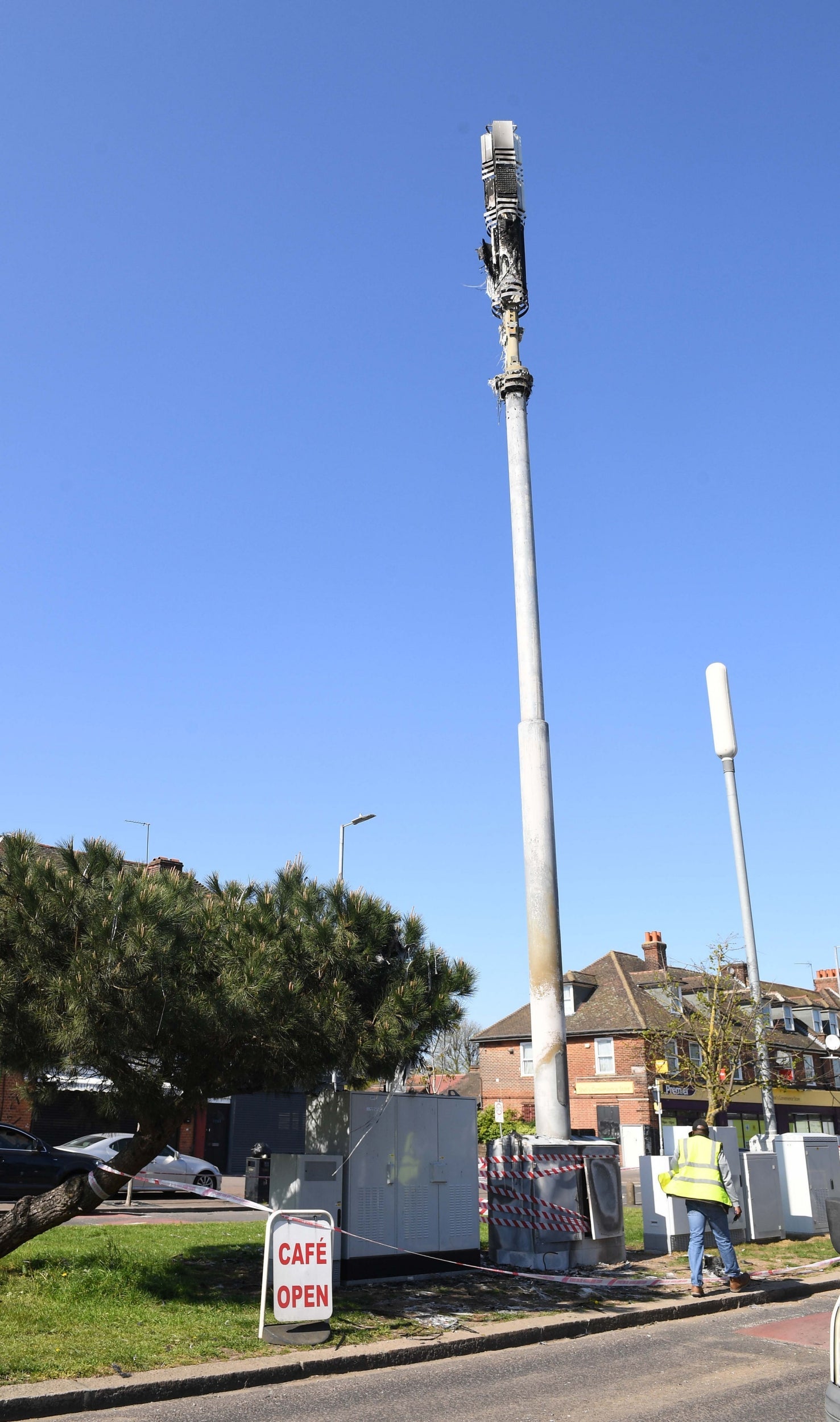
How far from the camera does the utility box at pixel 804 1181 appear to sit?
50.5ft

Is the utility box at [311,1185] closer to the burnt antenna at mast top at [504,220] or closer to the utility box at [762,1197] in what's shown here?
the utility box at [762,1197]

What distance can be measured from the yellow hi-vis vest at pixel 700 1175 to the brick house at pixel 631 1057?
1012 inches

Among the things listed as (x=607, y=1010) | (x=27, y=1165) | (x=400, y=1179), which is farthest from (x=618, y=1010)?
(x=400, y=1179)

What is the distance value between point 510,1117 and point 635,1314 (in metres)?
32.5

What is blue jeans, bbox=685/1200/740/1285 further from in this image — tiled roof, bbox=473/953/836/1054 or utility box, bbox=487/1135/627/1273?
tiled roof, bbox=473/953/836/1054

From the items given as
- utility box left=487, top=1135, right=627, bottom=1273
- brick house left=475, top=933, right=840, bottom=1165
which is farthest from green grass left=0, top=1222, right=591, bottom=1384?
brick house left=475, top=933, right=840, bottom=1165

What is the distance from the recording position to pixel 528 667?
14453 mm

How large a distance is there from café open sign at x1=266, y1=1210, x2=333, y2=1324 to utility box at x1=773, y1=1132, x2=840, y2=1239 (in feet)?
30.9

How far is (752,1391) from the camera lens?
7.21 meters

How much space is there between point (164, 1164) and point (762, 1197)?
45.0ft

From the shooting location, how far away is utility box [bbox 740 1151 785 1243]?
14.5 metres

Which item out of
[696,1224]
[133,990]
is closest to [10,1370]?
[133,990]

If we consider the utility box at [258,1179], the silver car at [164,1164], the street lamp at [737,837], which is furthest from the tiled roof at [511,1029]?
the utility box at [258,1179]

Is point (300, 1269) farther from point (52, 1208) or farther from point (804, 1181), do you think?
point (804, 1181)
